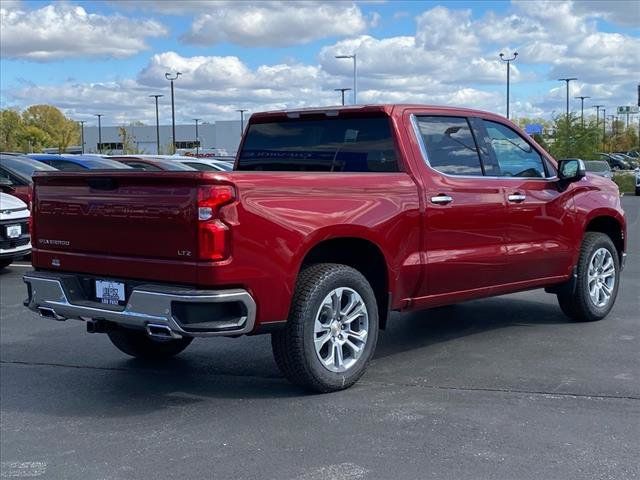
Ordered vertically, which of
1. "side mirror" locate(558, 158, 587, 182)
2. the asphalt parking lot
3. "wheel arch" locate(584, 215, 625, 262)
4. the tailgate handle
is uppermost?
"side mirror" locate(558, 158, 587, 182)

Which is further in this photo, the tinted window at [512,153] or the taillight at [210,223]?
the tinted window at [512,153]

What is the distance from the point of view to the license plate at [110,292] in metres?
5.22

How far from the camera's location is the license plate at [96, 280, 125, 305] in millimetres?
5219

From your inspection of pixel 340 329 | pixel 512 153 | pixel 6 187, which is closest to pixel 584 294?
pixel 512 153

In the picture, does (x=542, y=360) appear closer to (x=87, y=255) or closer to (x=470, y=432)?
(x=470, y=432)

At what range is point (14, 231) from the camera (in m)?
11.0

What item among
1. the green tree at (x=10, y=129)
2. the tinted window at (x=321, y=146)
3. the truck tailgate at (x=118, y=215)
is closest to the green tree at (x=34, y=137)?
the green tree at (x=10, y=129)

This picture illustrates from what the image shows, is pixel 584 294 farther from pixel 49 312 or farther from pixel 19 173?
pixel 19 173

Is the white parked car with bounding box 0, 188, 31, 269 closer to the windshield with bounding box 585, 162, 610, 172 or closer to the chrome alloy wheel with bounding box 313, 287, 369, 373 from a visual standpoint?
the chrome alloy wheel with bounding box 313, 287, 369, 373

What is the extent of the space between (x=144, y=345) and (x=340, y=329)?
1905mm

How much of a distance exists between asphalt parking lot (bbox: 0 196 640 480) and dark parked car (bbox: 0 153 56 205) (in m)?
5.51

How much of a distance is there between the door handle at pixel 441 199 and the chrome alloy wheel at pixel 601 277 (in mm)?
2171

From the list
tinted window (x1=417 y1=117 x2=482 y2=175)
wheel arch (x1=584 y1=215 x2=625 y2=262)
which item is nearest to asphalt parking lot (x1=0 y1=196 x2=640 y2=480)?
wheel arch (x1=584 y1=215 x2=625 y2=262)

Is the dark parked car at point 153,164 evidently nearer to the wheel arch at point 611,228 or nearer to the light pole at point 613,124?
the wheel arch at point 611,228
